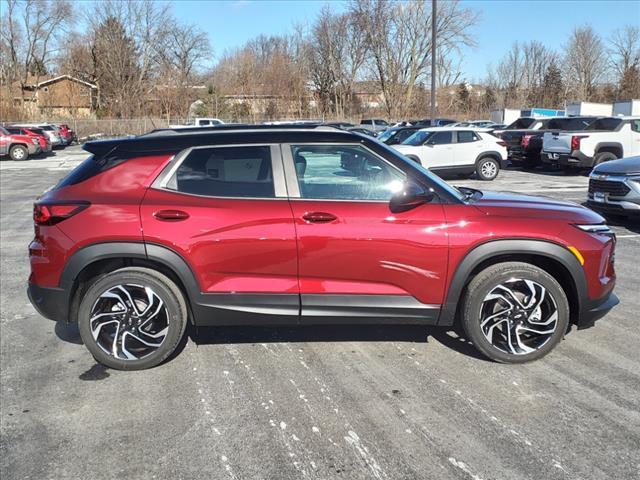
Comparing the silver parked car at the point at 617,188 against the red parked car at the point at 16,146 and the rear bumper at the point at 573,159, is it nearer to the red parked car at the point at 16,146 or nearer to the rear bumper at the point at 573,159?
the rear bumper at the point at 573,159

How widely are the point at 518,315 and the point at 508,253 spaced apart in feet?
1.50

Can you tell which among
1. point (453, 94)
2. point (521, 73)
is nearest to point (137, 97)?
point (453, 94)

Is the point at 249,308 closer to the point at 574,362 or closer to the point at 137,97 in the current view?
the point at 574,362

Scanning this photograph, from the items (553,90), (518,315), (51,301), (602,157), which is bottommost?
(518,315)

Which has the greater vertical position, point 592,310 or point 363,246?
point 363,246

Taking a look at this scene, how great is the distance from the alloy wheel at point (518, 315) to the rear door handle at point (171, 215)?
7.18 ft

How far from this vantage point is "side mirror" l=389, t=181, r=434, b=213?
366cm

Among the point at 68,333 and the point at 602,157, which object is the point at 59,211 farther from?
the point at 602,157

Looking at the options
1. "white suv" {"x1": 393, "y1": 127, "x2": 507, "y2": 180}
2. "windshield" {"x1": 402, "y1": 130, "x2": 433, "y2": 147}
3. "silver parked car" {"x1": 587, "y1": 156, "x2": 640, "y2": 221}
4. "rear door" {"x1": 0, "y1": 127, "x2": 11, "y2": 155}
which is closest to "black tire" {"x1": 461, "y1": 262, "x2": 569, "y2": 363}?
"silver parked car" {"x1": 587, "y1": 156, "x2": 640, "y2": 221}

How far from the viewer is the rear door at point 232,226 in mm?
3684

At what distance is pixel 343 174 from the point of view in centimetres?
389

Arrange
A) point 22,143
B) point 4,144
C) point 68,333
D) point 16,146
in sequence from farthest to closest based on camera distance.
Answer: point 22,143, point 16,146, point 4,144, point 68,333

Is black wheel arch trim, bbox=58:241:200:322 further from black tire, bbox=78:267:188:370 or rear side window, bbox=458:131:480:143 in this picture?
rear side window, bbox=458:131:480:143

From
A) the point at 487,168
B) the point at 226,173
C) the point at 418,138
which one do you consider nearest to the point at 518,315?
the point at 226,173
